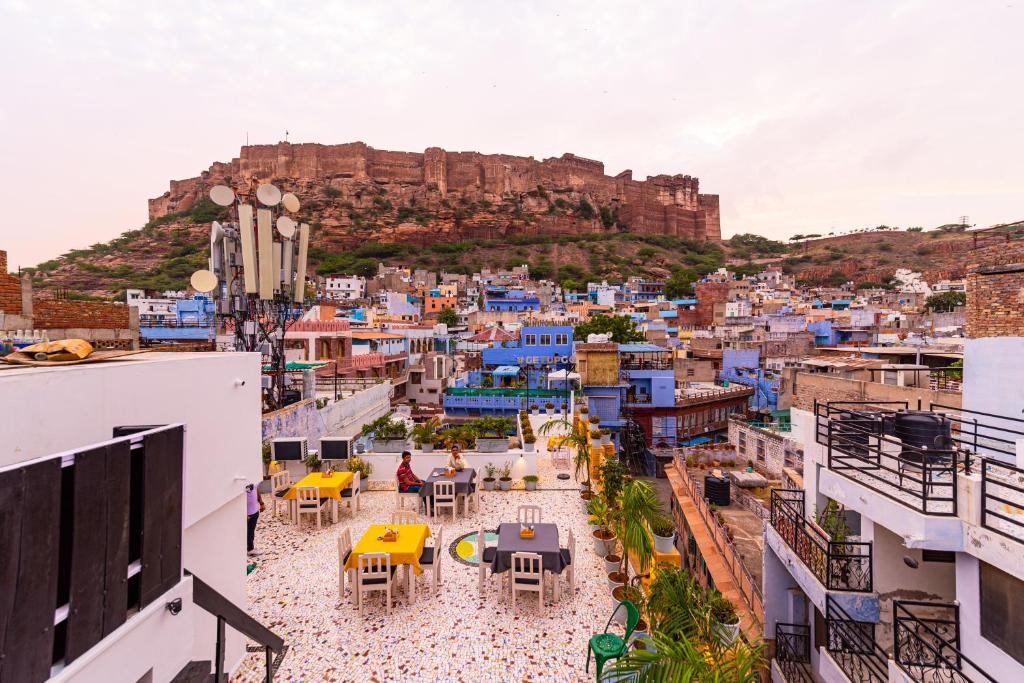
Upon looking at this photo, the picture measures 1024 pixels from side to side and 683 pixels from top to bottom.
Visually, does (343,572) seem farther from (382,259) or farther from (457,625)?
(382,259)

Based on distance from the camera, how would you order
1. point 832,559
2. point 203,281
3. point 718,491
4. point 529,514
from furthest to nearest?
point 203,281
point 718,491
point 529,514
point 832,559

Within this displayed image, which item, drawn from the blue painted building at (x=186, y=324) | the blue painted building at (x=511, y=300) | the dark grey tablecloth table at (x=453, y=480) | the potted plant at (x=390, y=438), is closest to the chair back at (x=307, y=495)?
the dark grey tablecloth table at (x=453, y=480)

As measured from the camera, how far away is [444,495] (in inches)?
321

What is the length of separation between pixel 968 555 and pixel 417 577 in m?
6.00

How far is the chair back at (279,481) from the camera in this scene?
916 cm

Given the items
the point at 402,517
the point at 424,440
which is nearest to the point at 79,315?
the point at 424,440

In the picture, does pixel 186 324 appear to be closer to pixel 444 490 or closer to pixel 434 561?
pixel 444 490

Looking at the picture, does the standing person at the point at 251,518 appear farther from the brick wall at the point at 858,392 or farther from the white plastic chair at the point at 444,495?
the brick wall at the point at 858,392

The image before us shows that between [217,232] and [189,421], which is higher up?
[217,232]

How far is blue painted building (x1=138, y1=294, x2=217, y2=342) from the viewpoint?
31.5 m

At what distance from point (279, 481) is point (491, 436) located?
16.0 ft

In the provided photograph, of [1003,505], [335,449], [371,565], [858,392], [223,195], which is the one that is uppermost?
[223,195]

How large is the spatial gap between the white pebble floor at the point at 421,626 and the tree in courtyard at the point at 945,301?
181 ft

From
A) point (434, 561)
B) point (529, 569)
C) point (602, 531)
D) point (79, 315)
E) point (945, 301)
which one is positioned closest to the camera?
point (529, 569)
